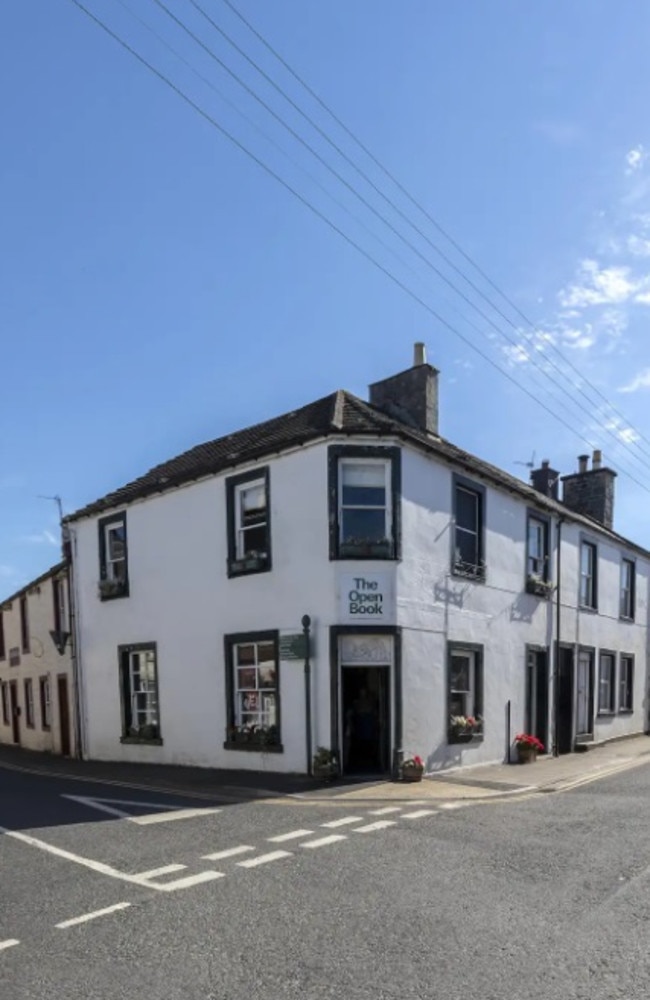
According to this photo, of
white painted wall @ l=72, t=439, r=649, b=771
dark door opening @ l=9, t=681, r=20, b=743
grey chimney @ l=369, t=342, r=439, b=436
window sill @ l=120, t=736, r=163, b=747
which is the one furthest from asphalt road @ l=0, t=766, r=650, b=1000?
dark door opening @ l=9, t=681, r=20, b=743

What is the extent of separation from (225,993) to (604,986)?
7.43 feet

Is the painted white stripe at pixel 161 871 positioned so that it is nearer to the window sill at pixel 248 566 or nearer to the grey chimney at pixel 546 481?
the window sill at pixel 248 566

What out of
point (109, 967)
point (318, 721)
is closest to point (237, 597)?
point (318, 721)

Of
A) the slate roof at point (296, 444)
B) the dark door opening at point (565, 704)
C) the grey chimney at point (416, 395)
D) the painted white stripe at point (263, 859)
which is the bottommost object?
the painted white stripe at point (263, 859)

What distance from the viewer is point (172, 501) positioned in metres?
16.7

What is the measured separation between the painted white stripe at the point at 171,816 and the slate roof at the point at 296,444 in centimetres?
674

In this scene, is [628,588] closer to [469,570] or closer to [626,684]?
[626,684]

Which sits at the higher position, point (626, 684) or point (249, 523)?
point (249, 523)

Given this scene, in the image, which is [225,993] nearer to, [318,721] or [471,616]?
[318,721]

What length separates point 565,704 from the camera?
19594 mm

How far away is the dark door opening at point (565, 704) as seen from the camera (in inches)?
758

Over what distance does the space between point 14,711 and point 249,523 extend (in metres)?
18.2

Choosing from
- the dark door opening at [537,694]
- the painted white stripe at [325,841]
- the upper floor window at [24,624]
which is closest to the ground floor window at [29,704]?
the upper floor window at [24,624]

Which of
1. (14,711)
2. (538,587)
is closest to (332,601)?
(538,587)
